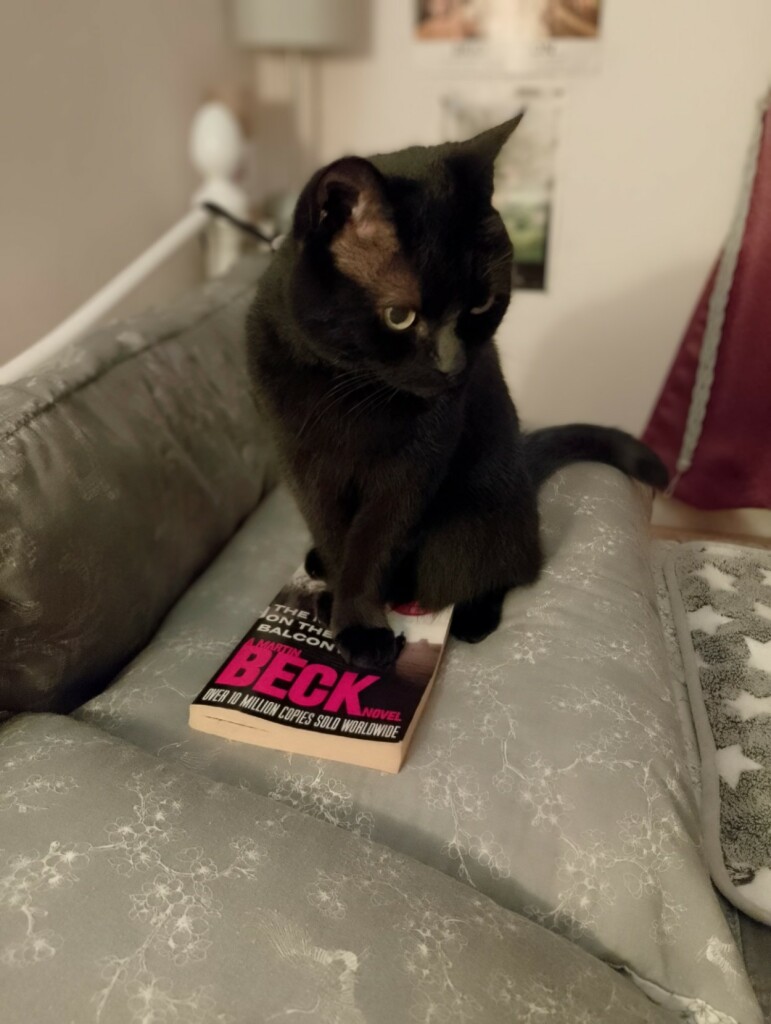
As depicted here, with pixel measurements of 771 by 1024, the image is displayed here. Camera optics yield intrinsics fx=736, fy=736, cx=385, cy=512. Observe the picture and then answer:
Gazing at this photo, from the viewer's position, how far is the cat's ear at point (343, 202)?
569mm

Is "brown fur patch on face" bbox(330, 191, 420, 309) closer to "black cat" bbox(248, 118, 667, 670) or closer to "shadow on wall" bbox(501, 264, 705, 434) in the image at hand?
"black cat" bbox(248, 118, 667, 670)

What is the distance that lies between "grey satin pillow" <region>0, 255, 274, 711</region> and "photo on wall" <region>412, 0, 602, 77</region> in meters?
0.88

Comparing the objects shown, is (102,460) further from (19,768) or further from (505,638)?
(505,638)

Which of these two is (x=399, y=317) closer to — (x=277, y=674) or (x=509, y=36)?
(x=277, y=674)

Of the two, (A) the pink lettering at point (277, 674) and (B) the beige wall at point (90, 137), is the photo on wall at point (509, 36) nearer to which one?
(B) the beige wall at point (90, 137)

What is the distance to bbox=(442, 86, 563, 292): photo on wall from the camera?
1.55m

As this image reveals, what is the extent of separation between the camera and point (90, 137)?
4.08 feet

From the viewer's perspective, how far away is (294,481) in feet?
2.59

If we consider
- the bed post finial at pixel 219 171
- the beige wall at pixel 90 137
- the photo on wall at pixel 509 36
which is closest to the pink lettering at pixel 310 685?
the beige wall at pixel 90 137

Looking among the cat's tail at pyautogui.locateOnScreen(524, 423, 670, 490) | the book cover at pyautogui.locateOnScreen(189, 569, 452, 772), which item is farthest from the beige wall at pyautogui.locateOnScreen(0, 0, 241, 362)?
the cat's tail at pyautogui.locateOnScreen(524, 423, 670, 490)

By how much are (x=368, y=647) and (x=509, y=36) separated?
Answer: 1.38 m

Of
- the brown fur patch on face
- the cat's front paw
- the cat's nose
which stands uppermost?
the brown fur patch on face

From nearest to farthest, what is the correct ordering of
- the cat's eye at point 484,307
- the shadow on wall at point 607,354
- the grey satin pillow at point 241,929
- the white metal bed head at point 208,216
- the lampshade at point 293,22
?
the grey satin pillow at point 241,929 → the cat's eye at point 484,307 → the white metal bed head at point 208,216 → the lampshade at point 293,22 → the shadow on wall at point 607,354

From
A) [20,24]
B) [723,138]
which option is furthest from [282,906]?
[723,138]
